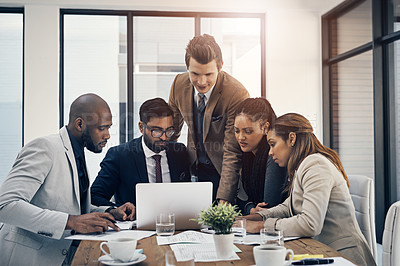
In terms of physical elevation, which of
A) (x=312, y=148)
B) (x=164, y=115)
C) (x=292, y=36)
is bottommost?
(x=312, y=148)

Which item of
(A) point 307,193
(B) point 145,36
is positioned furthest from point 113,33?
(A) point 307,193

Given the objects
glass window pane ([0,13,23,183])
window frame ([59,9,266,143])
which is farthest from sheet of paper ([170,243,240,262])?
glass window pane ([0,13,23,183])

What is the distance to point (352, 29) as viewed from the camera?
4953mm

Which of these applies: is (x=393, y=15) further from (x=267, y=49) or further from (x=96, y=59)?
(x=96, y=59)

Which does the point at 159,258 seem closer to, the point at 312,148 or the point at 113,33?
the point at 312,148

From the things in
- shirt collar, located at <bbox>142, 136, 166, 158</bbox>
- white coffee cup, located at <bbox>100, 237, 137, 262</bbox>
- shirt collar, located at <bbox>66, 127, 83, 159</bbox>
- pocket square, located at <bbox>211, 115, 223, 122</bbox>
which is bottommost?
white coffee cup, located at <bbox>100, 237, 137, 262</bbox>

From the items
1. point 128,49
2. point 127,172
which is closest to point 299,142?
point 127,172

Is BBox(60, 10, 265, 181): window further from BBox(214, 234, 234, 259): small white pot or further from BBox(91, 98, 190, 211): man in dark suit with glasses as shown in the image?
BBox(214, 234, 234, 259): small white pot

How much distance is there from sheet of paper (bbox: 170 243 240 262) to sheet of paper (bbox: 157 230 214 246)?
62 mm

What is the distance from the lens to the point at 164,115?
12.8ft

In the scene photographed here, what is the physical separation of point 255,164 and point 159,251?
180 centimetres

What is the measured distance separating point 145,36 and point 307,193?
3.18 m

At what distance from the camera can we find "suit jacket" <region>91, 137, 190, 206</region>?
12.0 ft

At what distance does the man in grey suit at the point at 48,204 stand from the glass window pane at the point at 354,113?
295cm
